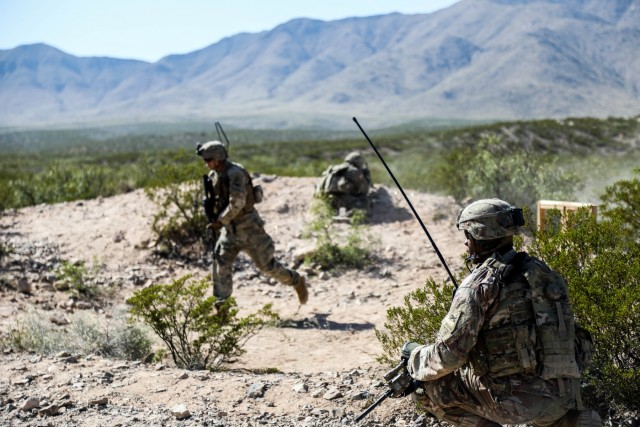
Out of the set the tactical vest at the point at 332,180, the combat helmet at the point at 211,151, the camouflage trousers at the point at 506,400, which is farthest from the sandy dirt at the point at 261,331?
the combat helmet at the point at 211,151

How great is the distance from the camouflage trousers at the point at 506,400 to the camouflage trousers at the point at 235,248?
12.6 feet

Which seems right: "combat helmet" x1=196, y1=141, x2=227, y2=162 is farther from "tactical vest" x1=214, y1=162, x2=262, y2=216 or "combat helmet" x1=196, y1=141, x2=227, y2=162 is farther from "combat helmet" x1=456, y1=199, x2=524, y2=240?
"combat helmet" x1=456, y1=199, x2=524, y2=240

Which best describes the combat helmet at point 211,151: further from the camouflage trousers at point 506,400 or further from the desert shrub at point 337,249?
the camouflage trousers at point 506,400

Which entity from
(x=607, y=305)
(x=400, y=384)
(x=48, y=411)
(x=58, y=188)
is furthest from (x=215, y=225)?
(x=58, y=188)

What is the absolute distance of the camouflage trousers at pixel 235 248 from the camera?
679 cm

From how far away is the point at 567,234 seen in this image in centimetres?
413

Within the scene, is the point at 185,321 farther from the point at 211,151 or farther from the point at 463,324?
the point at 463,324

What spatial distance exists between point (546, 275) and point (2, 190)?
11.7 metres

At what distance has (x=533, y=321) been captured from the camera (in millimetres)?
2936

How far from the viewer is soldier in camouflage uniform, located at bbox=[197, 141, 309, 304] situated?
261 inches

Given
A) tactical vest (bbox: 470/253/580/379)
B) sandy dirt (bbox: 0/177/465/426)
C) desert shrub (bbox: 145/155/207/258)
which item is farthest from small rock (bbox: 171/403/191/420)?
desert shrub (bbox: 145/155/207/258)

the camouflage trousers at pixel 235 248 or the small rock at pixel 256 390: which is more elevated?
the camouflage trousers at pixel 235 248

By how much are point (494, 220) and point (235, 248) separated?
166 inches

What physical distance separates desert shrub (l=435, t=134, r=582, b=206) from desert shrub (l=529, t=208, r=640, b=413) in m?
7.10
